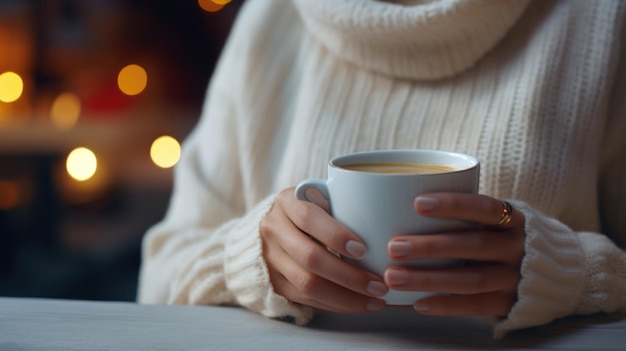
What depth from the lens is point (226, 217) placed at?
827mm

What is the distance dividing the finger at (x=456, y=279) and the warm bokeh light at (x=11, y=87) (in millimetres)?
2046

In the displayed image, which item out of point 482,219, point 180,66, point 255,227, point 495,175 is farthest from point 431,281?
point 180,66

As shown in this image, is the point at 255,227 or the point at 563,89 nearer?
the point at 255,227

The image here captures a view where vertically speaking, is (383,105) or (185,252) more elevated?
(383,105)

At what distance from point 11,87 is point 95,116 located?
31cm

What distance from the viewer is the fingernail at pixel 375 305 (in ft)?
1.48

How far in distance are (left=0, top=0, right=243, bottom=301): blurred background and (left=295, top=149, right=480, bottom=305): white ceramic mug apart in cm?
177

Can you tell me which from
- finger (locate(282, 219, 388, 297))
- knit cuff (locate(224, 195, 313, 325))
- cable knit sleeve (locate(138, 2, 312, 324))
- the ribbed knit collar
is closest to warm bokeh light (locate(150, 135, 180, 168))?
cable knit sleeve (locate(138, 2, 312, 324))

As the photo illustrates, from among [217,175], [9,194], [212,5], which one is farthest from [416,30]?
[9,194]

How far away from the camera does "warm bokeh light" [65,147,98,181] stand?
212 cm

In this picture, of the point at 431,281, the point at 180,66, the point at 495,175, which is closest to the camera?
the point at 431,281

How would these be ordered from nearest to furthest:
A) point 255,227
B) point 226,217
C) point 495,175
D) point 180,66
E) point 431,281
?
point 431,281
point 255,227
point 495,175
point 226,217
point 180,66

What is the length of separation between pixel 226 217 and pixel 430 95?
270 mm

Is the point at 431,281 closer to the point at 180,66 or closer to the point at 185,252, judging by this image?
the point at 185,252
